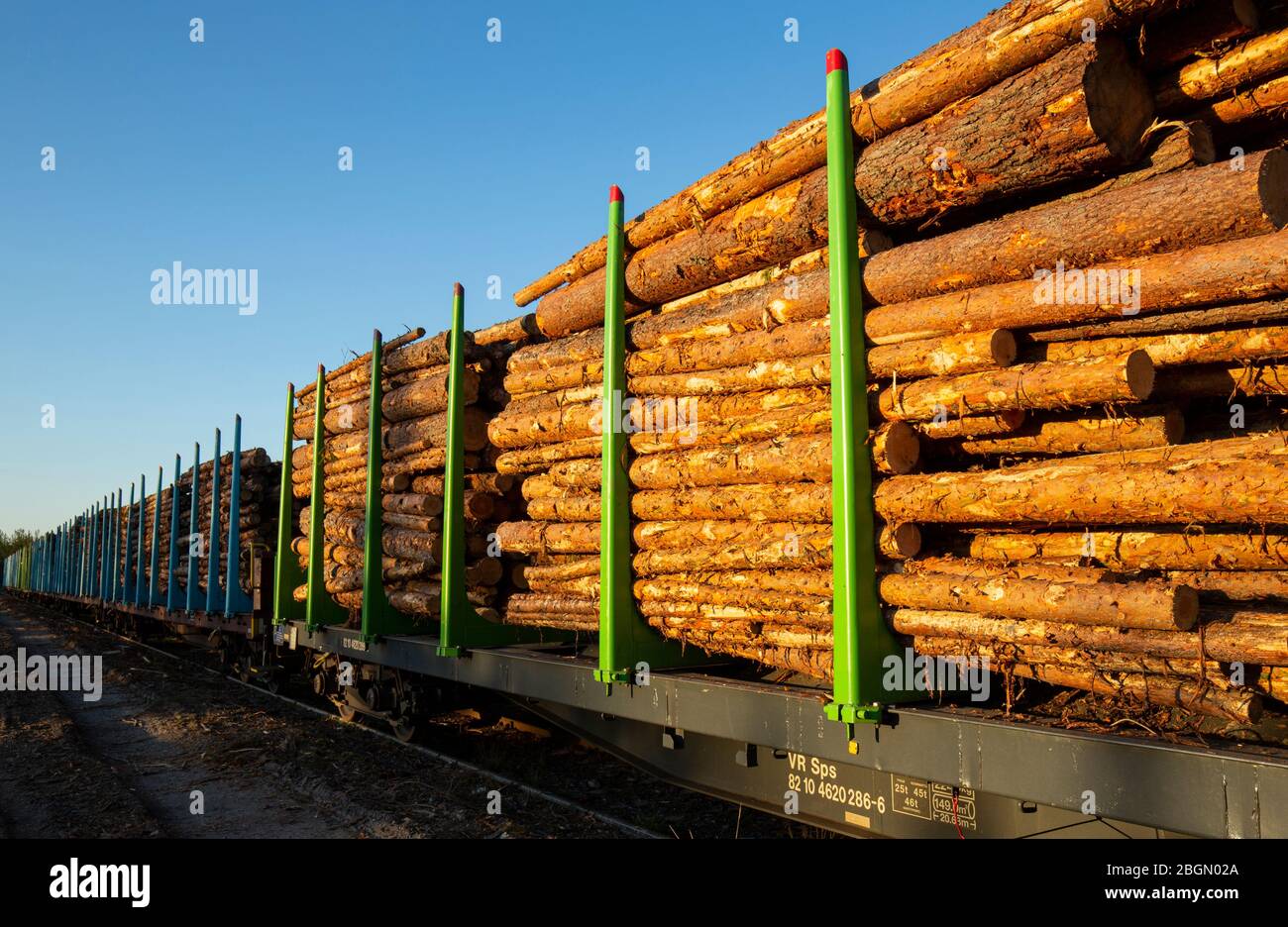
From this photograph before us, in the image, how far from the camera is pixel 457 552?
23.2ft

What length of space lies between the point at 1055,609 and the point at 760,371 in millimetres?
1937

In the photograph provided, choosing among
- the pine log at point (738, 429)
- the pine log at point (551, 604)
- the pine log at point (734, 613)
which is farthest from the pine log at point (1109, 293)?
the pine log at point (551, 604)

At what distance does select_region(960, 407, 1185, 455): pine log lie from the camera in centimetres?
334

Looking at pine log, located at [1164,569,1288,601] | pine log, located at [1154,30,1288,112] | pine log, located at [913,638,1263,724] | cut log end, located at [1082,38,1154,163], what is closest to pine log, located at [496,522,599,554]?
pine log, located at [913,638,1263,724]

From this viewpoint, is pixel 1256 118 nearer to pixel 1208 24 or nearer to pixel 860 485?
pixel 1208 24

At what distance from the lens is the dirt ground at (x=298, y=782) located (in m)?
6.45

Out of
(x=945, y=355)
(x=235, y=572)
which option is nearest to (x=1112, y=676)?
(x=945, y=355)

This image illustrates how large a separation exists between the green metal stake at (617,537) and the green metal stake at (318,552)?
5481 mm

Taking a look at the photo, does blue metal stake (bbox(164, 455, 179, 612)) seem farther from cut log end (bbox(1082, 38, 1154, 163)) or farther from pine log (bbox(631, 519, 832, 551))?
cut log end (bbox(1082, 38, 1154, 163))

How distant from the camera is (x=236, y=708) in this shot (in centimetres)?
1165

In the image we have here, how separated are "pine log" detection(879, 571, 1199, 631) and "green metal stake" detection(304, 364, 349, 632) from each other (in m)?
7.45

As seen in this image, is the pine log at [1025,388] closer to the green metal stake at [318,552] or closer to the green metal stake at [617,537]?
the green metal stake at [617,537]

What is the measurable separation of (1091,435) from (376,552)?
6.40m

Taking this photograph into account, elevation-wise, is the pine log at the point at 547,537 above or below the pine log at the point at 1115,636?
above
